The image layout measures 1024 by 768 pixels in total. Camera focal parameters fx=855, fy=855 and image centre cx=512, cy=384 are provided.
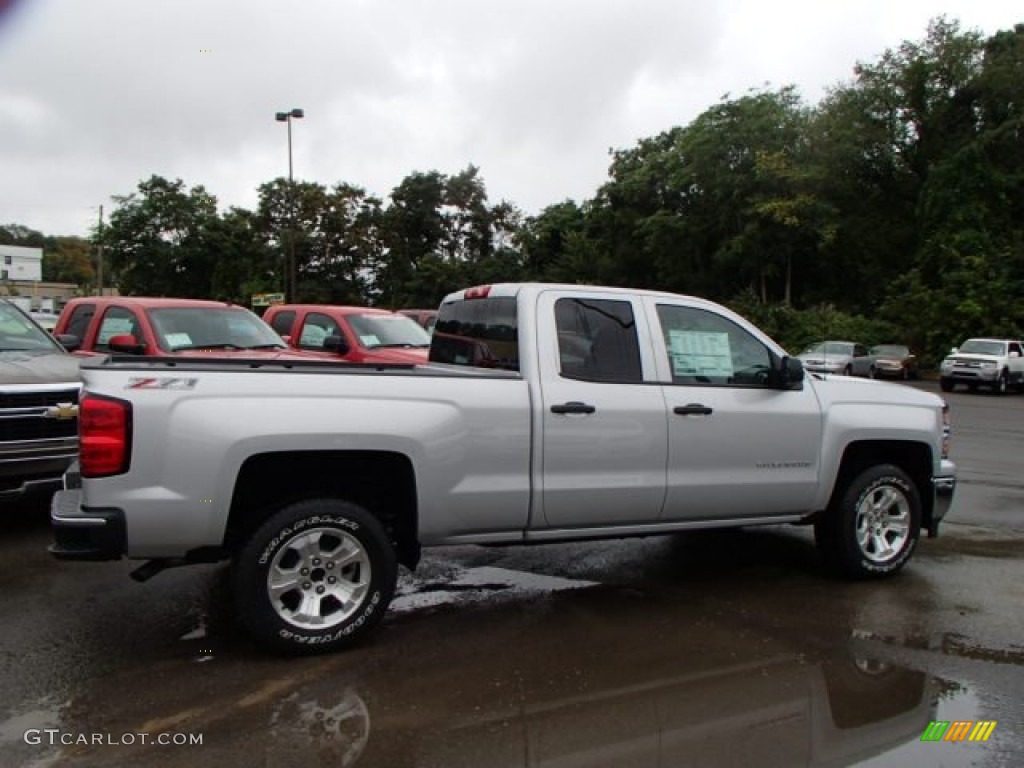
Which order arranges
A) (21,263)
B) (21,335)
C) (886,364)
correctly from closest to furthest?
(21,335), (886,364), (21,263)

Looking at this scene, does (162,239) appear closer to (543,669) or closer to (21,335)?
(21,335)

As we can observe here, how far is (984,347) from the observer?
1120 inches

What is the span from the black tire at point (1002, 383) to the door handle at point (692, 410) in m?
26.0

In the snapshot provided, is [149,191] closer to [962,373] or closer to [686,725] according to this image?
[962,373]

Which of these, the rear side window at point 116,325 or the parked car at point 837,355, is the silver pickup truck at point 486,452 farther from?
the parked car at point 837,355

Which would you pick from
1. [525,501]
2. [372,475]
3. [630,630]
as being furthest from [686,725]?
[372,475]

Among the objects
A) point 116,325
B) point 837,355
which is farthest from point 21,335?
point 837,355

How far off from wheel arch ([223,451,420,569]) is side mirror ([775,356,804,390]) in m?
2.37

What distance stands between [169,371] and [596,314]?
2349 millimetres

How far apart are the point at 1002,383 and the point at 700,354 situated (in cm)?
2614

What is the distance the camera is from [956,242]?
121 feet

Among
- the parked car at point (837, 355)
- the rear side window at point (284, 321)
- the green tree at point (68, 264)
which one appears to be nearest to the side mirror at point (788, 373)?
the rear side window at point (284, 321)

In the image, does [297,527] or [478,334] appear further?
[478,334]

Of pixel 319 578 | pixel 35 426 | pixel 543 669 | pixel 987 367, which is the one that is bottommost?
pixel 543 669
